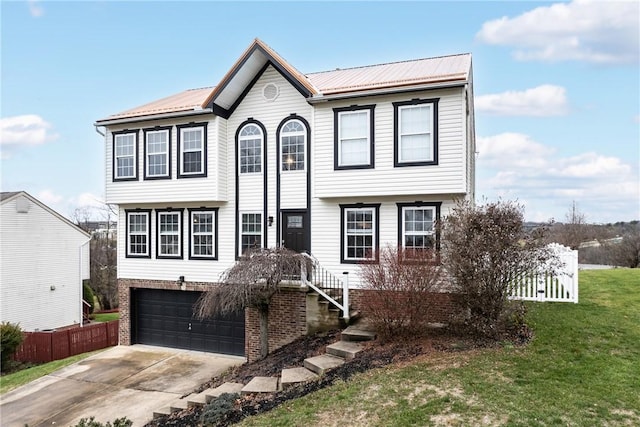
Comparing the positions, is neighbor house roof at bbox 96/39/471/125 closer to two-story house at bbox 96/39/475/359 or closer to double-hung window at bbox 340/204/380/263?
two-story house at bbox 96/39/475/359

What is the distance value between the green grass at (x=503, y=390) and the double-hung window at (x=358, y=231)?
481 cm

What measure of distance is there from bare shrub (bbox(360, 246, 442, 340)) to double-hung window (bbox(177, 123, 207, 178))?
7.39 metres

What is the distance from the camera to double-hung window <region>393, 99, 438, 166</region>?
11719 millimetres

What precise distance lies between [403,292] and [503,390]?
3.34 meters

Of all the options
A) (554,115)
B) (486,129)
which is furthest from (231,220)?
(554,115)

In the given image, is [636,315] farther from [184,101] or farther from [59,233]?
[59,233]

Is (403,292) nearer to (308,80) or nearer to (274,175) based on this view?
(274,175)

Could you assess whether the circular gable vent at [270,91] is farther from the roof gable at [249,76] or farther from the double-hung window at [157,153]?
the double-hung window at [157,153]

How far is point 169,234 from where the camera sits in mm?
15156

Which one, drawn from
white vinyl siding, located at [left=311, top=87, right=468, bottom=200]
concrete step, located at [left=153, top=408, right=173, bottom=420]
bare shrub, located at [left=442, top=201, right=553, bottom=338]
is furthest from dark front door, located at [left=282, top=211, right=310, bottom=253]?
concrete step, located at [left=153, top=408, right=173, bottom=420]

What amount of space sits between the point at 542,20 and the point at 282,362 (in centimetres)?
1307

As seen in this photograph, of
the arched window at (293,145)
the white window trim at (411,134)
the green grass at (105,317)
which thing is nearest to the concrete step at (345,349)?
the white window trim at (411,134)

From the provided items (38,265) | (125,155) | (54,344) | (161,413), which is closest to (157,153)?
(125,155)

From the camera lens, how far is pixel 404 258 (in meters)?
9.99
